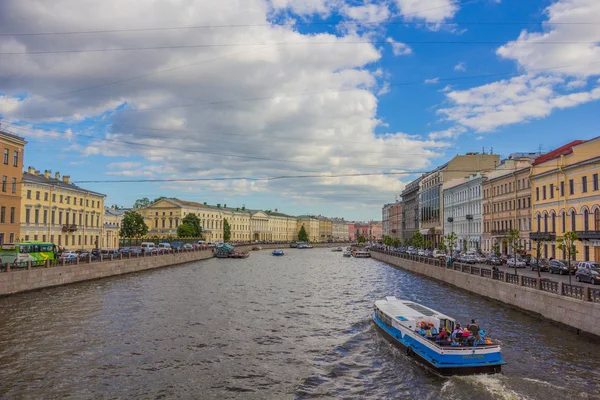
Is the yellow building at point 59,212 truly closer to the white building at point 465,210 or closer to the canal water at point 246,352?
the canal water at point 246,352

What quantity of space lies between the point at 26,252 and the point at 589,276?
132 feet

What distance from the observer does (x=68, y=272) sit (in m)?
36.5

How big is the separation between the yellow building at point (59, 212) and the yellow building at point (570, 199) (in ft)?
177

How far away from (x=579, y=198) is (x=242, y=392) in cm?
3634

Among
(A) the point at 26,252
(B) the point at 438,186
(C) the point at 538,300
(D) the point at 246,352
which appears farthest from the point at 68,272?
(B) the point at 438,186

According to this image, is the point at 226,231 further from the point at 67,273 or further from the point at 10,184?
the point at 67,273

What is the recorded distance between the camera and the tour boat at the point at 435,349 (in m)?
14.4

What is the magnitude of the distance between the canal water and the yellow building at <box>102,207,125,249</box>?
157 feet

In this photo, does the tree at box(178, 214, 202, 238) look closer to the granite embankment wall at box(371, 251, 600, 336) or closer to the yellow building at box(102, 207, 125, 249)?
the yellow building at box(102, 207, 125, 249)

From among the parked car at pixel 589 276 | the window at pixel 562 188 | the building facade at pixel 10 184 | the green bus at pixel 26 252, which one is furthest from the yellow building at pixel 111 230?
the parked car at pixel 589 276

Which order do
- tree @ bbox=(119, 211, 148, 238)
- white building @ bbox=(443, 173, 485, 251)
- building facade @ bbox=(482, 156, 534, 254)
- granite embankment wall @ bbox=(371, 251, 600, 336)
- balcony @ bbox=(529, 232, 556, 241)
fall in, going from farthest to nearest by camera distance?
tree @ bbox=(119, 211, 148, 238) → white building @ bbox=(443, 173, 485, 251) → building facade @ bbox=(482, 156, 534, 254) → balcony @ bbox=(529, 232, 556, 241) → granite embankment wall @ bbox=(371, 251, 600, 336)

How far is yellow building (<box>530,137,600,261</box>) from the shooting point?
37.2 m

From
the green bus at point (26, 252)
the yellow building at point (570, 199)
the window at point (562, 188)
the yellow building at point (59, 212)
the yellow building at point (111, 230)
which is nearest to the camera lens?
the green bus at point (26, 252)

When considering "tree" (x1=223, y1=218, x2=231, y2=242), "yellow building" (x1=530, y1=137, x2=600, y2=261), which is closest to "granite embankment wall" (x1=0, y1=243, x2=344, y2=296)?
"yellow building" (x1=530, y1=137, x2=600, y2=261)
